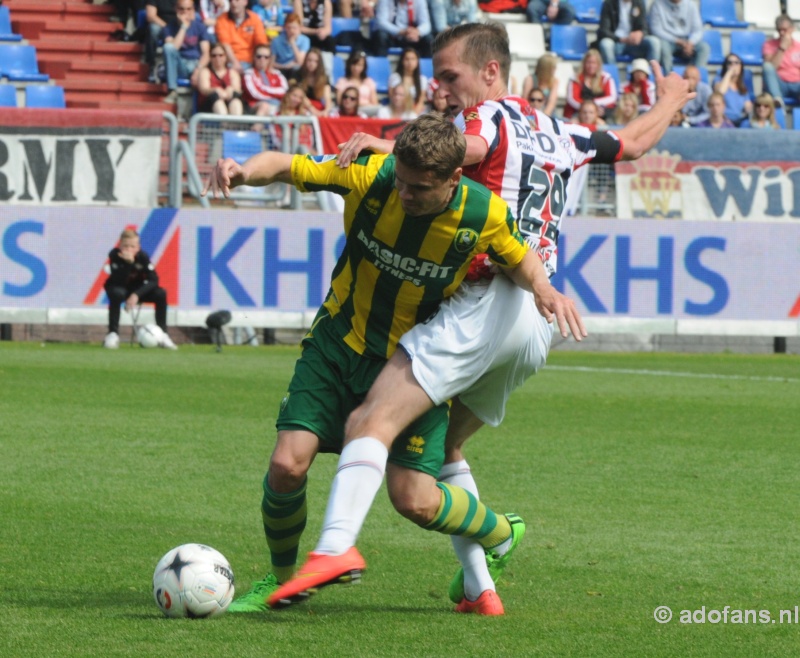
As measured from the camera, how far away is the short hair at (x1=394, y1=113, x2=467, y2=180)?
14.6 ft

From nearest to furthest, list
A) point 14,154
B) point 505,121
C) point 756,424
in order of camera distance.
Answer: point 505,121 → point 756,424 → point 14,154

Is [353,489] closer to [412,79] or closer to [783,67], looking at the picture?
[412,79]

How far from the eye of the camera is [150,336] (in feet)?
51.6

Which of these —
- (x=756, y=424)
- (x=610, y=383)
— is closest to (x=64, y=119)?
(x=610, y=383)

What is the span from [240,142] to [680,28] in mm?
8011

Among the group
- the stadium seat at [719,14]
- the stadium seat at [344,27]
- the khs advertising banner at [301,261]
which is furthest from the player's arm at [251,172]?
the stadium seat at [719,14]

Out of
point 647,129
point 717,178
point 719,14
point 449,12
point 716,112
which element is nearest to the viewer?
point 647,129

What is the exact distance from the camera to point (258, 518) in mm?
6734

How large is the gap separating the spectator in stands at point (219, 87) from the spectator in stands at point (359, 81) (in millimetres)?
1366

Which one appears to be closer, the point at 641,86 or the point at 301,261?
the point at 301,261

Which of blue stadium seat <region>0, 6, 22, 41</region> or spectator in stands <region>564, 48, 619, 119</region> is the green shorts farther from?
blue stadium seat <region>0, 6, 22, 41</region>

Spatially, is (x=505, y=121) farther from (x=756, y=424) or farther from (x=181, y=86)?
(x=181, y=86)

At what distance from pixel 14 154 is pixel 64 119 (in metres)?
0.68

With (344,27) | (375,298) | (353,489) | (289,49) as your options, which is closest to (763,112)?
(344,27)
